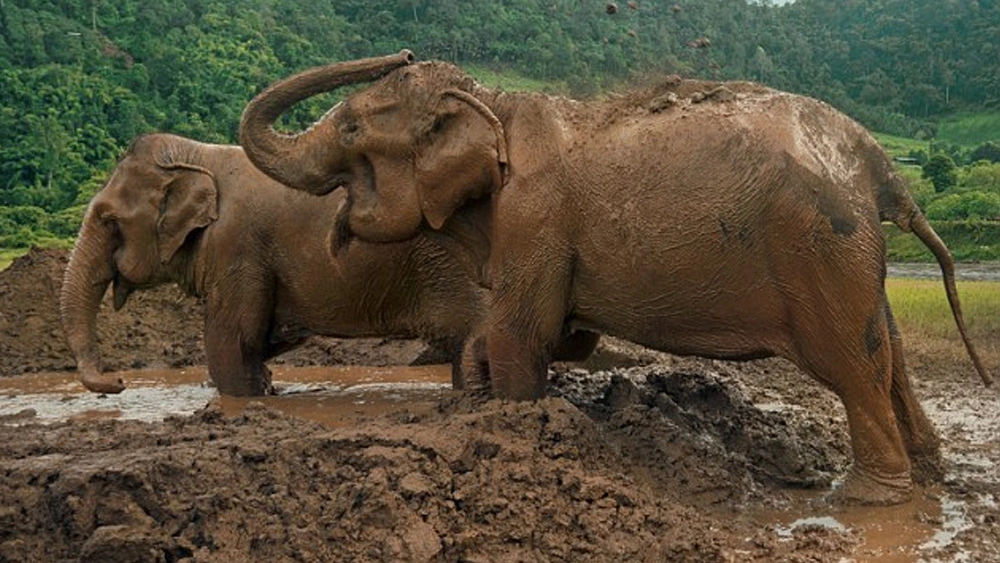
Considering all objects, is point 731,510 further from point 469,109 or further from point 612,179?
point 469,109

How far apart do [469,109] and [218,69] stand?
4153 cm

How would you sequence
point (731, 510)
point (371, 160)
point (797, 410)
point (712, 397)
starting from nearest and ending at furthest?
point (731, 510)
point (371, 160)
point (712, 397)
point (797, 410)

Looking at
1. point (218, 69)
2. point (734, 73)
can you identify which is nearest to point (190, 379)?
point (218, 69)

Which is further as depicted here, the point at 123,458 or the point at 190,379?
the point at 190,379

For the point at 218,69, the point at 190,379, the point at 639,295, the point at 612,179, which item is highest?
the point at 218,69

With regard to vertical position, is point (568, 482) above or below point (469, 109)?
below

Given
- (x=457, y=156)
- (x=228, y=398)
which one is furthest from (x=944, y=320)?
(x=457, y=156)

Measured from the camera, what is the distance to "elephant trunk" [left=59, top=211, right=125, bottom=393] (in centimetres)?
917


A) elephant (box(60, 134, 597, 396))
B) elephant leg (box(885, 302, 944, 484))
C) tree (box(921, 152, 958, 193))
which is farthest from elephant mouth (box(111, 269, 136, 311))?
tree (box(921, 152, 958, 193))

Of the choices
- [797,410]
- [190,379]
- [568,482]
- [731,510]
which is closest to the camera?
[568,482]

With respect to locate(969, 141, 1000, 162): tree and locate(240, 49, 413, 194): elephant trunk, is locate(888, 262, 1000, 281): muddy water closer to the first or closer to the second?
locate(240, 49, 413, 194): elephant trunk

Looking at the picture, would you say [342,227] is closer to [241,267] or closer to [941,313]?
[241,267]

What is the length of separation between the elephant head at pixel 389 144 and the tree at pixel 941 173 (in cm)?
2933

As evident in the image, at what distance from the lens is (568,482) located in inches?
224
